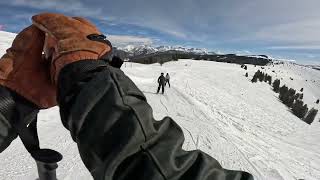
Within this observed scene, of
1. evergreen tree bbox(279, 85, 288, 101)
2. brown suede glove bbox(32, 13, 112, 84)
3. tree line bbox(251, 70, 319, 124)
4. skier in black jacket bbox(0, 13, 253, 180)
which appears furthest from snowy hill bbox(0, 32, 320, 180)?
evergreen tree bbox(279, 85, 288, 101)

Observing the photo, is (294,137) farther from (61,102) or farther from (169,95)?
(61,102)

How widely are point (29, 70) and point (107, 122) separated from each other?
67cm

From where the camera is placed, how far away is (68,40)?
3.56ft

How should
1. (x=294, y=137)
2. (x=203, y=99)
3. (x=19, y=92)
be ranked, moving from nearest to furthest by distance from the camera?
(x=19, y=92)
(x=294, y=137)
(x=203, y=99)

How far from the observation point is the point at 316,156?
1412cm

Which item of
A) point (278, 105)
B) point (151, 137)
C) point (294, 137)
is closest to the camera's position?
point (151, 137)

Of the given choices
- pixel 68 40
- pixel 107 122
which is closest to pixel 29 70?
pixel 68 40

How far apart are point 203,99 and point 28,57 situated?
20622 mm

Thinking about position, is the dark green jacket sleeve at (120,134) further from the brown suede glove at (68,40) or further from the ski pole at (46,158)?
the ski pole at (46,158)

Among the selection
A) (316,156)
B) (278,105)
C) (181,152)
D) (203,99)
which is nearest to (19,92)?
(181,152)

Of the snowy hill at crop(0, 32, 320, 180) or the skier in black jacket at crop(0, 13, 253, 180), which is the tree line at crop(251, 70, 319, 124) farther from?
the skier in black jacket at crop(0, 13, 253, 180)

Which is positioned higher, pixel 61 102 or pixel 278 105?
pixel 61 102

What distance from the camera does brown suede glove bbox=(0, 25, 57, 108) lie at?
1300mm

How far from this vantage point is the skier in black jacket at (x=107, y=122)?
0.84m
